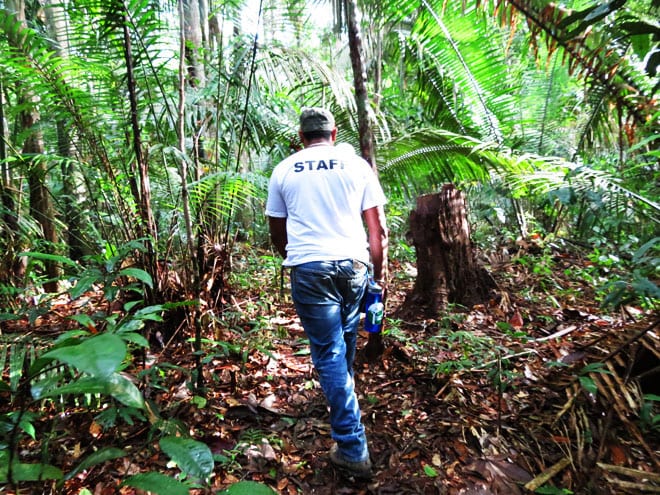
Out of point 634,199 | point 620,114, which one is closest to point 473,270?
point 634,199

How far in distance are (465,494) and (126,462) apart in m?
1.68

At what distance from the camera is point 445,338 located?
120 inches

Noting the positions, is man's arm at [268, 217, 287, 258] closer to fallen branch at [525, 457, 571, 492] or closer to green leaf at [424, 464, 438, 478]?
green leaf at [424, 464, 438, 478]

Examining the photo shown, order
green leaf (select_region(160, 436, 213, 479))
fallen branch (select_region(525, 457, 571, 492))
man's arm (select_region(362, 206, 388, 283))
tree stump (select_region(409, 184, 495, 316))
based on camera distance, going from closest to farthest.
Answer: green leaf (select_region(160, 436, 213, 479)), fallen branch (select_region(525, 457, 571, 492)), man's arm (select_region(362, 206, 388, 283)), tree stump (select_region(409, 184, 495, 316))

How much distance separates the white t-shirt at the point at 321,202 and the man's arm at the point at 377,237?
0.15 meters

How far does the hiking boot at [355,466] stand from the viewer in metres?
1.89

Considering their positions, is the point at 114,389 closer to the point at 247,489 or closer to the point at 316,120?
the point at 247,489

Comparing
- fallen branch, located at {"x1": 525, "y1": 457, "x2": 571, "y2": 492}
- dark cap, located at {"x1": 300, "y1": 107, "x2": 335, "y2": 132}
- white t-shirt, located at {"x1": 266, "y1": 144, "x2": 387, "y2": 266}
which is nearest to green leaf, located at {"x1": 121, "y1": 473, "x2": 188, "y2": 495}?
white t-shirt, located at {"x1": 266, "y1": 144, "x2": 387, "y2": 266}

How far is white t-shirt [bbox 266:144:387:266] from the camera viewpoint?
6.55 ft

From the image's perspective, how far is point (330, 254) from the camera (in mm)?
1975

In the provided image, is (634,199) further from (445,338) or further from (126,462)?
(126,462)

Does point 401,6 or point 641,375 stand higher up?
point 401,6

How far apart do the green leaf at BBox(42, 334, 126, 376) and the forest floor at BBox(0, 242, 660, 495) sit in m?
0.66

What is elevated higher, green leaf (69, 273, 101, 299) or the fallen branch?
green leaf (69, 273, 101, 299)
